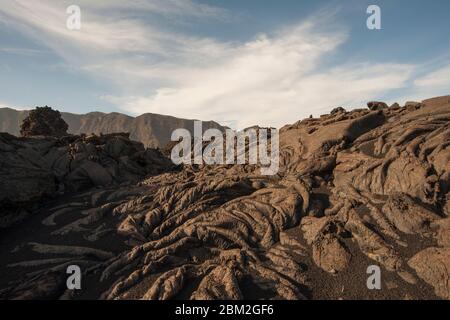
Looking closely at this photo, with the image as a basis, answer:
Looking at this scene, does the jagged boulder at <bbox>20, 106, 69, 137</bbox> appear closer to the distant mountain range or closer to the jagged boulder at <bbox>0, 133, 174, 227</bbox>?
the jagged boulder at <bbox>0, 133, 174, 227</bbox>

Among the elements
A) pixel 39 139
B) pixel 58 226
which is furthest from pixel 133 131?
pixel 58 226

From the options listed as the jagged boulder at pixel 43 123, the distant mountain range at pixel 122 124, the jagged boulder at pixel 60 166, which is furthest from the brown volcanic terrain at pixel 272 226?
the distant mountain range at pixel 122 124

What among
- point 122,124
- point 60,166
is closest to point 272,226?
point 60,166

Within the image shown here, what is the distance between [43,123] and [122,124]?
5281 cm

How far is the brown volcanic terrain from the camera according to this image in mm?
5539

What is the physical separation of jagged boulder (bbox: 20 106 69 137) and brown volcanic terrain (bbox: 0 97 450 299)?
46.5 feet

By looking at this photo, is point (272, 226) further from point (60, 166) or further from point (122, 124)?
point (122, 124)

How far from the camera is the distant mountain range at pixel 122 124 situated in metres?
69.9

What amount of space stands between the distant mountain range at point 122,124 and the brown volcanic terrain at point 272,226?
52553mm

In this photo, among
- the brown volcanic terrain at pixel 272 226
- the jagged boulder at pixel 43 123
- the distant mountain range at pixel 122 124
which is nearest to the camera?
the brown volcanic terrain at pixel 272 226

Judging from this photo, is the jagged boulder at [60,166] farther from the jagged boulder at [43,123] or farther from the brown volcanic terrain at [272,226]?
the jagged boulder at [43,123]

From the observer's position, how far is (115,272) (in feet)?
20.2

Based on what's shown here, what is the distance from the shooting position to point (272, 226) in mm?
6867

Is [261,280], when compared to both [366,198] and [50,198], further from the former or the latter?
[50,198]
